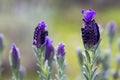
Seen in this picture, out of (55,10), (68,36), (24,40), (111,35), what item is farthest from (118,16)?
(111,35)

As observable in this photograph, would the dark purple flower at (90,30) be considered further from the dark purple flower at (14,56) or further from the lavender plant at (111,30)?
the lavender plant at (111,30)

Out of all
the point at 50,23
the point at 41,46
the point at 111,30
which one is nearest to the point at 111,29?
the point at 111,30

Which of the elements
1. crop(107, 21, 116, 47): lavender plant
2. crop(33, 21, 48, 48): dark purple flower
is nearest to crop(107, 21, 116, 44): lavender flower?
crop(107, 21, 116, 47): lavender plant

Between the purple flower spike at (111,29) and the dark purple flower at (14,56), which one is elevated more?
the purple flower spike at (111,29)

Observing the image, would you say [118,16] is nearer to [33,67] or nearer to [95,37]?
[33,67]

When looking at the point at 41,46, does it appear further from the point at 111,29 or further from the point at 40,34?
the point at 111,29

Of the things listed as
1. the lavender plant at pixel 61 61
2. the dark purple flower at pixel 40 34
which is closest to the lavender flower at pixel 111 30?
the lavender plant at pixel 61 61
